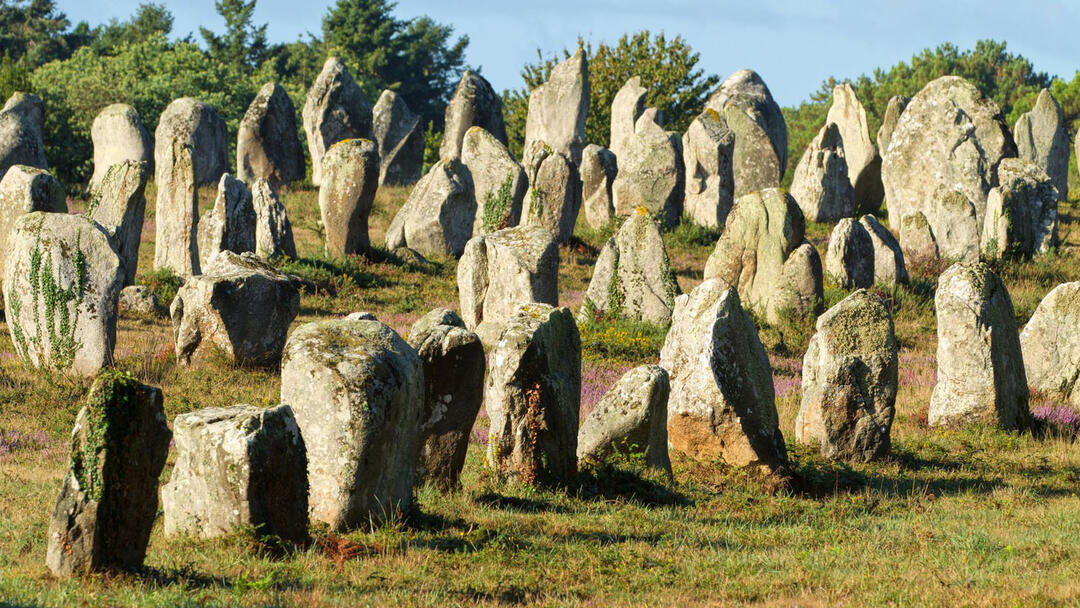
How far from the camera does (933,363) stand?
2038cm

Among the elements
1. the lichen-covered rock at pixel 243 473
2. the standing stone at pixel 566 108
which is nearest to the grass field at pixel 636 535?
the lichen-covered rock at pixel 243 473

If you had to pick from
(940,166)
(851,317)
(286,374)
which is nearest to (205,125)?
(940,166)

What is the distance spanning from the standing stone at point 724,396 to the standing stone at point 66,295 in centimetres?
759

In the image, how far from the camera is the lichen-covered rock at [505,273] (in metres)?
20.1

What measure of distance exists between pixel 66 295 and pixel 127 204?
675 cm

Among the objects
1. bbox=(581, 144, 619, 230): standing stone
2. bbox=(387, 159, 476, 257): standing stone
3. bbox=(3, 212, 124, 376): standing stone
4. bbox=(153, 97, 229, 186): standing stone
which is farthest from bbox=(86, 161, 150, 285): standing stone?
bbox=(581, 144, 619, 230): standing stone

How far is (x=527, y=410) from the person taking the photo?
11.2 metres

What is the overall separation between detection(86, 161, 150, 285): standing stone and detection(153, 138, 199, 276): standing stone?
3.10 ft

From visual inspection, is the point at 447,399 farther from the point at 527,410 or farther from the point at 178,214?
the point at 178,214

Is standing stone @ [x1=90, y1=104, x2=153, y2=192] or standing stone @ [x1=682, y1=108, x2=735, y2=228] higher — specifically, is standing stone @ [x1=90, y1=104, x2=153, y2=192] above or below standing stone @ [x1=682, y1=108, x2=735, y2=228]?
above

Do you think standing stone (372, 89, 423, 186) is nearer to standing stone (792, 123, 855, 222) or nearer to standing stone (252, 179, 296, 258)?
standing stone (792, 123, 855, 222)

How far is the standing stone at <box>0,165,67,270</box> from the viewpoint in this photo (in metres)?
20.3

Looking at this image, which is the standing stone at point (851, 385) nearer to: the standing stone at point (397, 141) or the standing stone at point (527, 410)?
the standing stone at point (527, 410)

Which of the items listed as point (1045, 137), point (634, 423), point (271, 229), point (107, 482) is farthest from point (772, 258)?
point (1045, 137)
